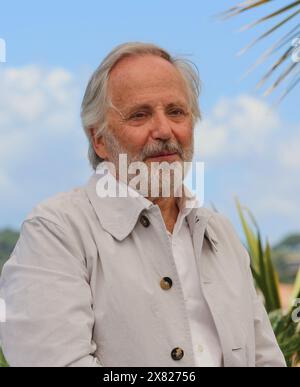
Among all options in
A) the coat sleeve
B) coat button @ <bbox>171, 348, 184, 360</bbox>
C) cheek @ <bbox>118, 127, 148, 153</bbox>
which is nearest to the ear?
cheek @ <bbox>118, 127, 148, 153</bbox>

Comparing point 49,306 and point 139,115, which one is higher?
point 139,115

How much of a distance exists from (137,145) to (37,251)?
439mm

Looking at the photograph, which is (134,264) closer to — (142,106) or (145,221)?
(145,221)

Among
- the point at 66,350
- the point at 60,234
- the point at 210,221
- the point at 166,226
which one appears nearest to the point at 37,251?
the point at 60,234

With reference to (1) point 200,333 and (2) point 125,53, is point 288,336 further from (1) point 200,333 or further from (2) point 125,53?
(2) point 125,53

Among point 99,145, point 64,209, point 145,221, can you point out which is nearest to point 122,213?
point 145,221

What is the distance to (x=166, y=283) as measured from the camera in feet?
6.28

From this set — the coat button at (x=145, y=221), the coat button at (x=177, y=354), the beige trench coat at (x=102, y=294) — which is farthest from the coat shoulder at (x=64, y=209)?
the coat button at (x=177, y=354)

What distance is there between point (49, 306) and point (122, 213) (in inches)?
14.5

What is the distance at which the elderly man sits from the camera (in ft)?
5.90

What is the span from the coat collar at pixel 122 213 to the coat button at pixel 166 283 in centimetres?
16

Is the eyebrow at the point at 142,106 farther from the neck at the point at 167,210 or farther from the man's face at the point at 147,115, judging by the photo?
the neck at the point at 167,210

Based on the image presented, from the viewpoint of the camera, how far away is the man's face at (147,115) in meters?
2.04

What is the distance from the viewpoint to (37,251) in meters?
1.85
